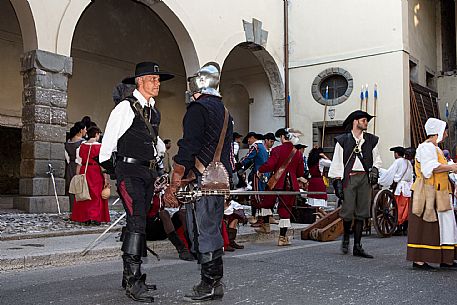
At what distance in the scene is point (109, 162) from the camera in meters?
4.41

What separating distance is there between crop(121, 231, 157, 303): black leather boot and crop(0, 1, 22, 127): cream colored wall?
10.7 m

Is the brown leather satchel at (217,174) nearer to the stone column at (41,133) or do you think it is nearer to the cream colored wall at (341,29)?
the stone column at (41,133)

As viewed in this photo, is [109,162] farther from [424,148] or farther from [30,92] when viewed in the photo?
[30,92]

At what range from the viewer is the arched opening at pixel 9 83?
13.6 metres

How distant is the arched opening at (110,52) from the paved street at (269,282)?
1008cm

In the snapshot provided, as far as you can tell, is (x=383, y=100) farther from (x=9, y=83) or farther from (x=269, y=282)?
(x=269, y=282)

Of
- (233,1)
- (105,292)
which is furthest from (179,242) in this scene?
(233,1)

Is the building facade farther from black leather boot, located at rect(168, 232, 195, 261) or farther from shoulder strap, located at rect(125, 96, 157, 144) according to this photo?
shoulder strap, located at rect(125, 96, 157, 144)

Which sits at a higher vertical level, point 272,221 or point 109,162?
point 109,162

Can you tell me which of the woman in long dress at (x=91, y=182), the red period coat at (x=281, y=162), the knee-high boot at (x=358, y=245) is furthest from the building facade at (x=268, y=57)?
the knee-high boot at (x=358, y=245)

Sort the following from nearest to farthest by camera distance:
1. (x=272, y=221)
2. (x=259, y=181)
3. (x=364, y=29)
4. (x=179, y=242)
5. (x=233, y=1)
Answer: (x=179, y=242) → (x=259, y=181) → (x=272, y=221) → (x=233, y=1) → (x=364, y=29)

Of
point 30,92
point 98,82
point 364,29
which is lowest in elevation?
point 30,92

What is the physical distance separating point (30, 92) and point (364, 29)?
9699 mm

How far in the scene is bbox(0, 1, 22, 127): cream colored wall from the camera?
13.6 m
